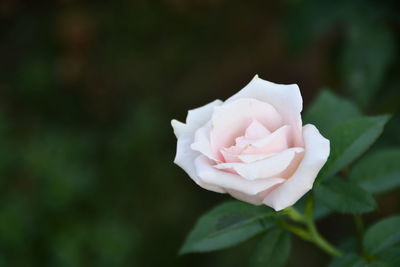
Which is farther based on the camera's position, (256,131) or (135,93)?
(135,93)

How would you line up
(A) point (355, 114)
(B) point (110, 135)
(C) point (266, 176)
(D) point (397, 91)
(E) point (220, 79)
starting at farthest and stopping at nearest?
(E) point (220, 79), (B) point (110, 135), (D) point (397, 91), (A) point (355, 114), (C) point (266, 176)

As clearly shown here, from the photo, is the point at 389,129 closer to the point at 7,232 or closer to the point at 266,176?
the point at 266,176

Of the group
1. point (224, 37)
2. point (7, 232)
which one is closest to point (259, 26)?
point (224, 37)

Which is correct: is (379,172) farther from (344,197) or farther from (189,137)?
(189,137)

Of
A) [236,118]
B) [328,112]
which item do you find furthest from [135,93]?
[236,118]

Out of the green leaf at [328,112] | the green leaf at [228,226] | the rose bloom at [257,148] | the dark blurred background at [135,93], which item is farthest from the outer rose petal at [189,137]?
the dark blurred background at [135,93]

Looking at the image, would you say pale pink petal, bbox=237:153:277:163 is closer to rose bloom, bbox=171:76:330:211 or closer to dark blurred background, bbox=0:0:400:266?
rose bloom, bbox=171:76:330:211
